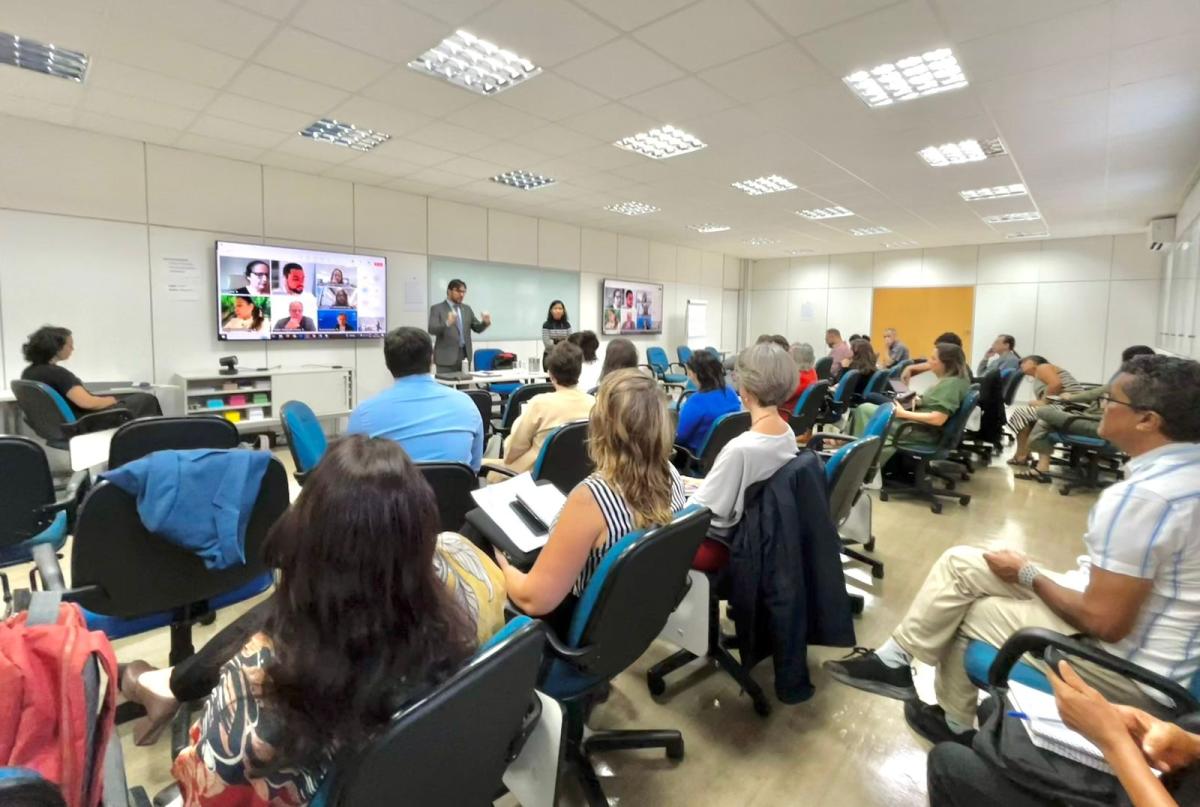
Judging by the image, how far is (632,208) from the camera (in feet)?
26.3

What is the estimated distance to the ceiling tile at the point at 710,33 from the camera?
2.98m

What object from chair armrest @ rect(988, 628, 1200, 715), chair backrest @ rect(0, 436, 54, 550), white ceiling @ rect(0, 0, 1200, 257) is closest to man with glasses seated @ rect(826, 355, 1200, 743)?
chair armrest @ rect(988, 628, 1200, 715)

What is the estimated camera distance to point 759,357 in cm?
226

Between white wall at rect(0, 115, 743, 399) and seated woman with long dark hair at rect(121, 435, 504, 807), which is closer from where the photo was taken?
seated woman with long dark hair at rect(121, 435, 504, 807)

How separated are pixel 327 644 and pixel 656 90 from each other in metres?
4.07

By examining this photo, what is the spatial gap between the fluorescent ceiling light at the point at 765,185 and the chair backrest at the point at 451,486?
537cm

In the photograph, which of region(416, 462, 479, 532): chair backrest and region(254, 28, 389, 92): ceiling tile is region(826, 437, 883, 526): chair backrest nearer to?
region(416, 462, 479, 532): chair backrest

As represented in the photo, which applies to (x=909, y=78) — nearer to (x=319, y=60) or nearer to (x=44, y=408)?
(x=319, y=60)

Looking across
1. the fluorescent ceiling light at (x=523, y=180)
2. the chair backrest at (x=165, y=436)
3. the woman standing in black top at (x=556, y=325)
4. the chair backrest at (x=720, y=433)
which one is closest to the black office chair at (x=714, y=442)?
the chair backrest at (x=720, y=433)

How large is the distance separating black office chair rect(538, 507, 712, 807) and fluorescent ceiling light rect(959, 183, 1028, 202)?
7.07 m

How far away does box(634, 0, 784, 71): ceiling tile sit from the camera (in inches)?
117

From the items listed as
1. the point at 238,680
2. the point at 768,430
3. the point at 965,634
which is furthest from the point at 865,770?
the point at 238,680

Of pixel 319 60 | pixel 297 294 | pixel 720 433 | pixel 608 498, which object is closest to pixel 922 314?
pixel 720 433

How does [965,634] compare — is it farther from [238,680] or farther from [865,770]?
[238,680]
